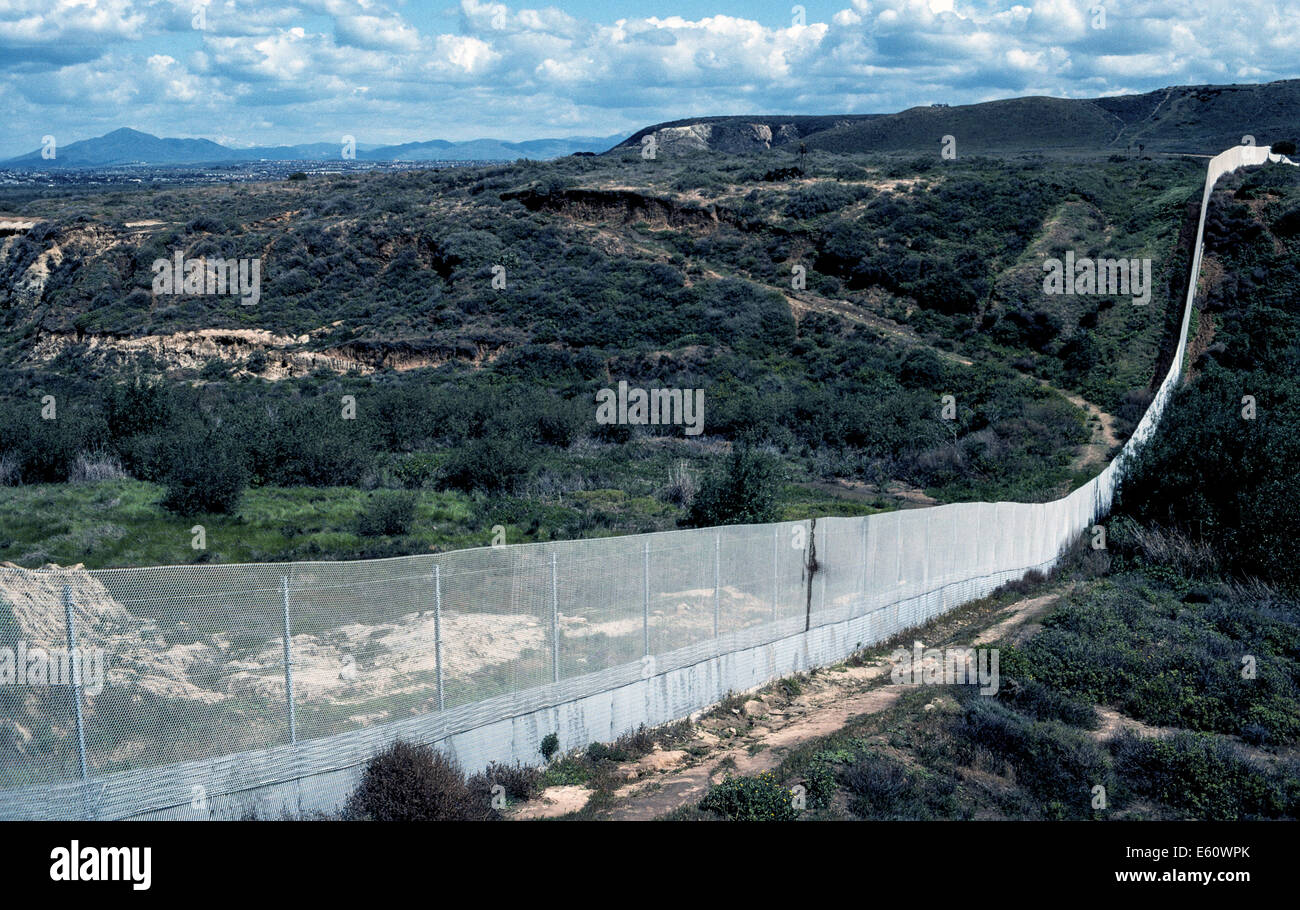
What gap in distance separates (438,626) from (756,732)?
4868 millimetres

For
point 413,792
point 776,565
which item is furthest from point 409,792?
point 776,565

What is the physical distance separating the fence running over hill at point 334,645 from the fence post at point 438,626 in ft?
0.07

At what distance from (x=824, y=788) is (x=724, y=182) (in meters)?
53.5

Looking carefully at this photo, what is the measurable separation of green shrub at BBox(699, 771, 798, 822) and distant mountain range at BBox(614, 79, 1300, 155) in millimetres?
89933

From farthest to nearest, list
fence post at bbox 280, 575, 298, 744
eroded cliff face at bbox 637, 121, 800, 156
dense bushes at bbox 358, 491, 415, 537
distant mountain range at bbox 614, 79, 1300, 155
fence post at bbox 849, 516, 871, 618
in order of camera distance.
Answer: eroded cliff face at bbox 637, 121, 800, 156
distant mountain range at bbox 614, 79, 1300, 155
dense bushes at bbox 358, 491, 415, 537
fence post at bbox 849, 516, 871, 618
fence post at bbox 280, 575, 298, 744

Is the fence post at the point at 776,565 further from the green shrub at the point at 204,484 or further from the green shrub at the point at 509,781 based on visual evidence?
the green shrub at the point at 204,484

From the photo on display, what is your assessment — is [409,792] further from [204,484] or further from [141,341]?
[141,341]

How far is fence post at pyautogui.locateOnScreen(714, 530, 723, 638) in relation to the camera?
1332 centimetres

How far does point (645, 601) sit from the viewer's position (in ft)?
40.0

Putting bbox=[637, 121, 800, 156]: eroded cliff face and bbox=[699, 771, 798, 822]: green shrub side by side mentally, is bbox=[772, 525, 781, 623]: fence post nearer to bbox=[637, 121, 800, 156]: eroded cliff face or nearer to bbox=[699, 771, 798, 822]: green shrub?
bbox=[699, 771, 798, 822]: green shrub

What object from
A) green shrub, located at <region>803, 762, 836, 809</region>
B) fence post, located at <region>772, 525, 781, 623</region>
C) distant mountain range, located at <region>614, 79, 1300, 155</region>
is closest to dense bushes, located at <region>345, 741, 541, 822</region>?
green shrub, located at <region>803, 762, 836, 809</region>

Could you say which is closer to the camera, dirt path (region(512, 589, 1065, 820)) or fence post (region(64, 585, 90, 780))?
fence post (region(64, 585, 90, 780))

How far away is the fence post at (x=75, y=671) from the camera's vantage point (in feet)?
24.2

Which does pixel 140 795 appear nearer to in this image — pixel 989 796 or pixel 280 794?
pixel 280 794
